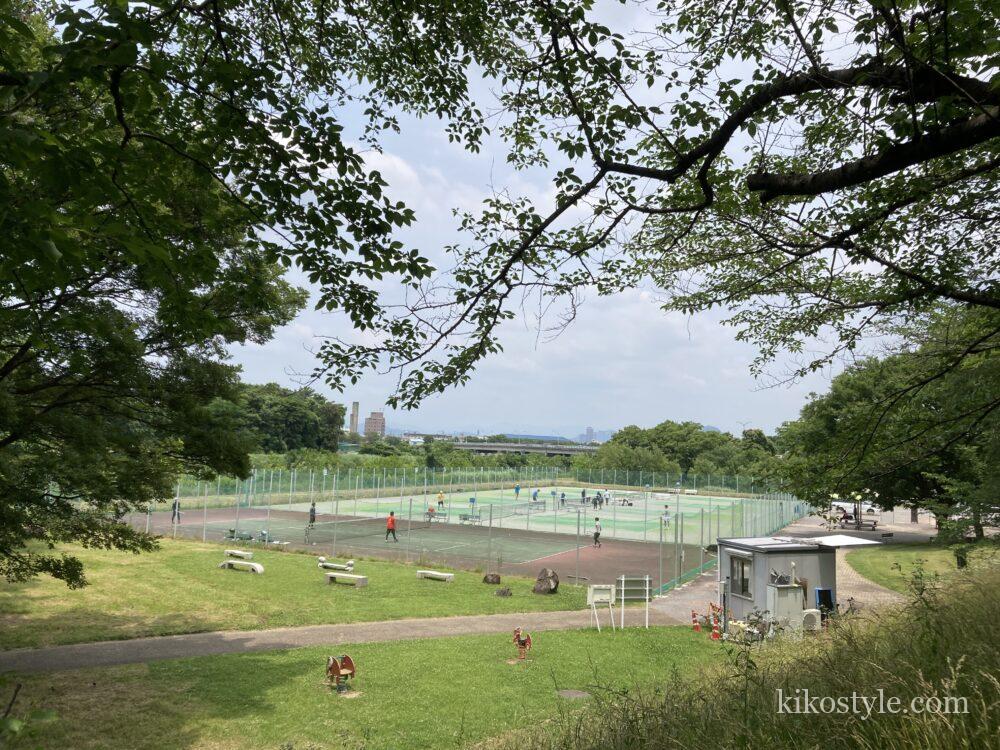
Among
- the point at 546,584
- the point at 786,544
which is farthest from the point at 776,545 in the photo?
the point at 546,584

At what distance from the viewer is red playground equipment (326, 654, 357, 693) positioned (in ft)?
35.1

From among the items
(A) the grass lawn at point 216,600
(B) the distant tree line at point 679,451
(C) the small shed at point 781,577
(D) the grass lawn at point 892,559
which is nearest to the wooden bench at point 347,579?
(A) the grass lawn at point 216,600

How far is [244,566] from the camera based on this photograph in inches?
885

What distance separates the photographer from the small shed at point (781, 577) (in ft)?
45.1

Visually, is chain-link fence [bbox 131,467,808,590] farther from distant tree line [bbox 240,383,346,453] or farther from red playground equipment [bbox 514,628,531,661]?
distant tree line [bbox 240,383,346,453]

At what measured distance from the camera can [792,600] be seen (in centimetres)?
1379

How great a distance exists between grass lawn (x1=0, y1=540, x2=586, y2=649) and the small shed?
5.06 m

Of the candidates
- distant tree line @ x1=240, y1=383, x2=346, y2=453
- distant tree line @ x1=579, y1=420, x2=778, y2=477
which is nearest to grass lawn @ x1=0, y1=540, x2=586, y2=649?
distant tree line @ x1=240, y1=383, x2=346, y2=453

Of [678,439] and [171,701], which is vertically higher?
[678,439]

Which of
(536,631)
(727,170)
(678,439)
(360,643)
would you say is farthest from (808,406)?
(678,439)

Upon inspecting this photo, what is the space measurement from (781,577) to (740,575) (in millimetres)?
1362

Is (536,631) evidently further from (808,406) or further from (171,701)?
(808,406)

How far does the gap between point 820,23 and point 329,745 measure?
9449 millimetres

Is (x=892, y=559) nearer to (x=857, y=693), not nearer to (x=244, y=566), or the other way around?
(x=244, y=566)
